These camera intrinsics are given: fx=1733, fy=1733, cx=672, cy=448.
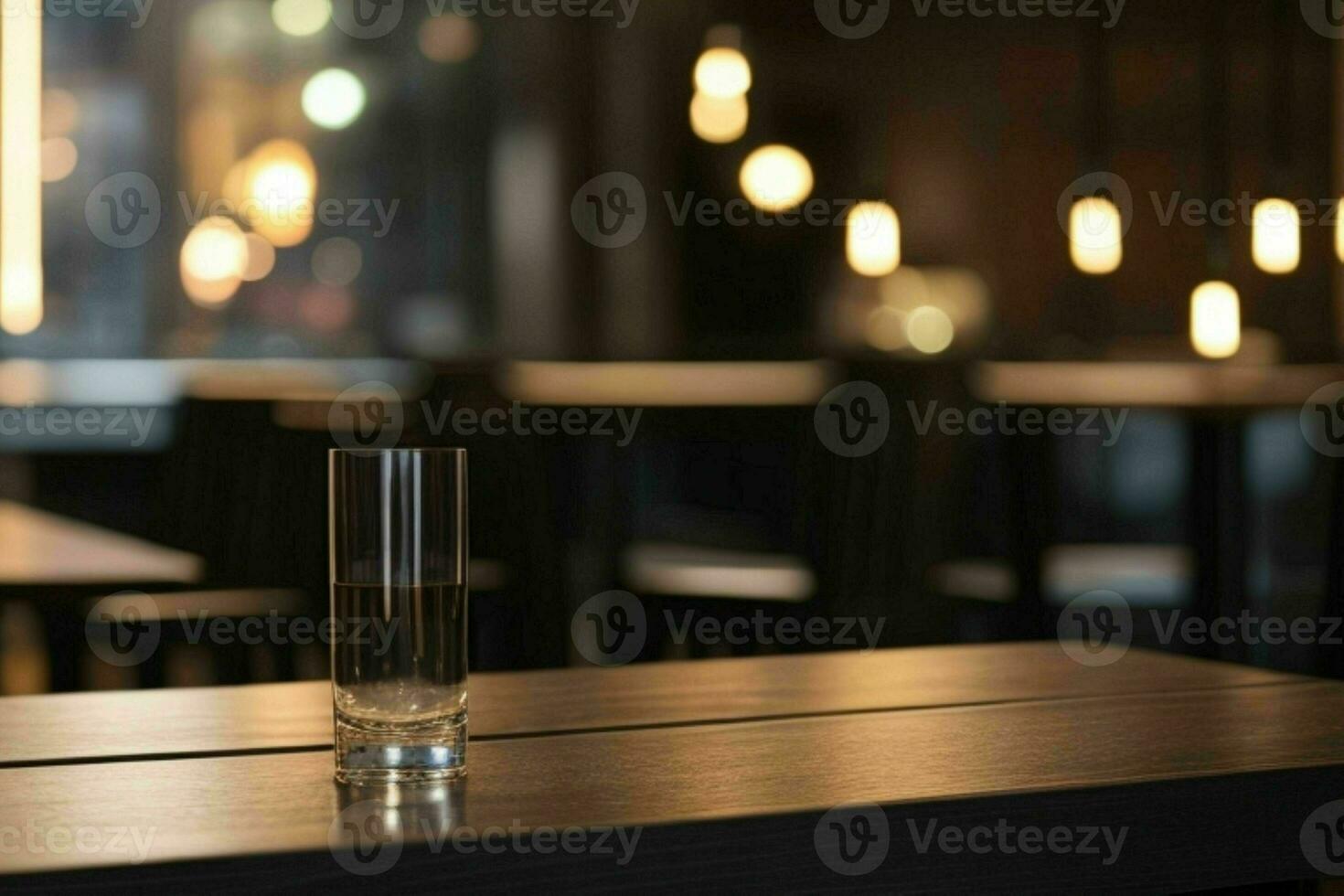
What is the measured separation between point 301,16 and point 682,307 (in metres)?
0.99

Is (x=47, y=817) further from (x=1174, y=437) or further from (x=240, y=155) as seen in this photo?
(x=1174, y=437)

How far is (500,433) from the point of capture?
3.52m

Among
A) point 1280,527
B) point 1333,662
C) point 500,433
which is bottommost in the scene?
point 1333,662

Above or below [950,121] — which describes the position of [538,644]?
below

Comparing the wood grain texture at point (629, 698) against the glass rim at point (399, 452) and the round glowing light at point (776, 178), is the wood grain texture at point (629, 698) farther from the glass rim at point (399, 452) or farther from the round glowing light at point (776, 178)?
the round glowing light at point (776, 178)

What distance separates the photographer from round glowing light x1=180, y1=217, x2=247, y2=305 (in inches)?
133

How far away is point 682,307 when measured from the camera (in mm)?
3723

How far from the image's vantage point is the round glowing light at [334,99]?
11.4ft

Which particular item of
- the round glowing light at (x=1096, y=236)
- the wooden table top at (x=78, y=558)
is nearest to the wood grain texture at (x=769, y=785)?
the wooden table top at (x=78, y=558)

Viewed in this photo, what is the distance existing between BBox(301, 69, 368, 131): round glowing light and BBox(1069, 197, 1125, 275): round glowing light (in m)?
1.64

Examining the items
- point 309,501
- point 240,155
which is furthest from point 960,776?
point 240,155

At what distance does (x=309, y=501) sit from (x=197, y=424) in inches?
10.2

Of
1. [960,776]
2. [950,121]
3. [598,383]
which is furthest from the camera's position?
[950,121]

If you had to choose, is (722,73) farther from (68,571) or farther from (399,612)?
(399,612)
